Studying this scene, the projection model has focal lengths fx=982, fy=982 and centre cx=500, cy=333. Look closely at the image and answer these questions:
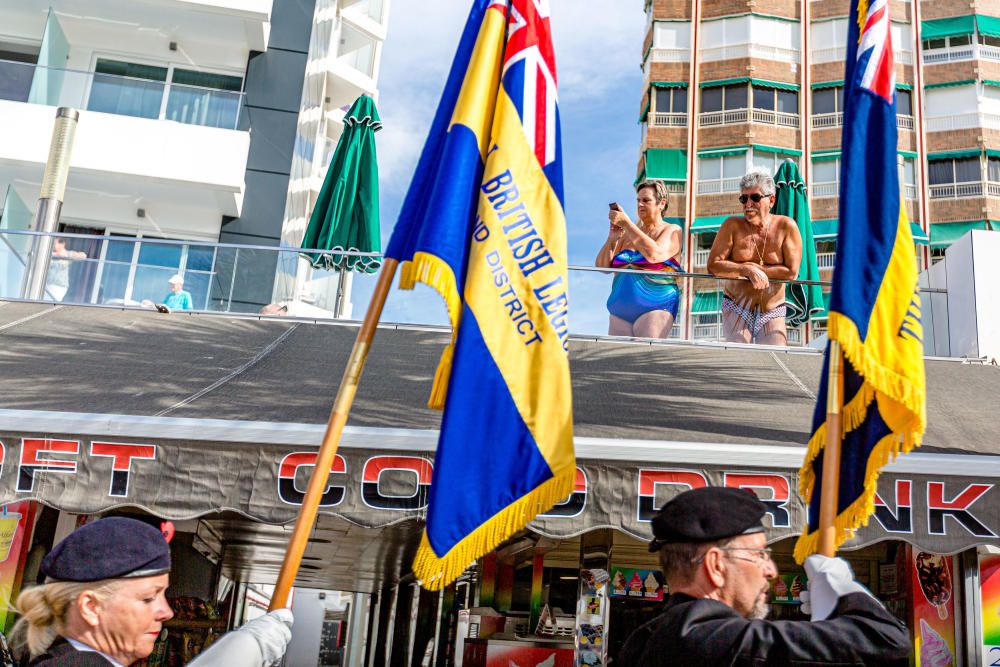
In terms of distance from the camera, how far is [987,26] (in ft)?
127

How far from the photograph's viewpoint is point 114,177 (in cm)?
1745

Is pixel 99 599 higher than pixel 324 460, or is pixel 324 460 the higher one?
pixel 324 460

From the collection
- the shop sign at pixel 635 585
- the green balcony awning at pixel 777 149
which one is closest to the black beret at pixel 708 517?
the shop sign at pixel 635 585

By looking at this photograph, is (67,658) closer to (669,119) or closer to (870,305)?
(870,305)

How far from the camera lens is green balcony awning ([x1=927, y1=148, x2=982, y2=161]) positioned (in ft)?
124

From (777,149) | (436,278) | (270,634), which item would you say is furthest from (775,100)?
(270,634)

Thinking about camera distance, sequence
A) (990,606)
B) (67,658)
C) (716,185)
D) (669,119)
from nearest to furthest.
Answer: (67,658) → (990,606) → (716,185) → (669,119)

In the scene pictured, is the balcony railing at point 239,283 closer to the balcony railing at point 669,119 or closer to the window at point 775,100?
the balcony railing at point 669,119

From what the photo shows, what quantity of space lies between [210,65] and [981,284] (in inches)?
606

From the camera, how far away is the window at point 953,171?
Result: 3784 cm

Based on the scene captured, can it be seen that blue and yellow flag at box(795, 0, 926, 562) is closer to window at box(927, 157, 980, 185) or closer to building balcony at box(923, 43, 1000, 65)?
Answer: window at box(927, 157, 980, 185)

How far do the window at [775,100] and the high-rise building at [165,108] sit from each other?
2400cm

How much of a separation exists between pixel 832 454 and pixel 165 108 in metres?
15.9

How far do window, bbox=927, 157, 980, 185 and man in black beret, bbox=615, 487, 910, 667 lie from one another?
39.6 metres
